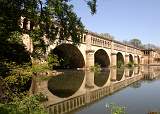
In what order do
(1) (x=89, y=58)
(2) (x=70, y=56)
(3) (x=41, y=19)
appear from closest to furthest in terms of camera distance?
(3) (x=41, y=19), (2) (x=70, y=56), (1) (x=89, y=58)

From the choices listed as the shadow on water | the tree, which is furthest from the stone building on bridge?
the tree

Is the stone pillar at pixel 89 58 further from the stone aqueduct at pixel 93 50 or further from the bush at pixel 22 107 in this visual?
the bush at pixel 22 107

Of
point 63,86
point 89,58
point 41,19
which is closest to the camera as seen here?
point 41,19

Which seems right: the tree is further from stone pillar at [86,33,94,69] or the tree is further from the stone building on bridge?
stone pillar at [86,33,94,69]

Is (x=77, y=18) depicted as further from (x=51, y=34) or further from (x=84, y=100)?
(x=84, y=100)

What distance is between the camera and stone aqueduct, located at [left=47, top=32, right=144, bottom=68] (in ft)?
207

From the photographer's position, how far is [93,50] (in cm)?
6994

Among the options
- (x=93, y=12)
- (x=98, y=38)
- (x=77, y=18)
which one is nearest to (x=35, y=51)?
(x=77, y=18)

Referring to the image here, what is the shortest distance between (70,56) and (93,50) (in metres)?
5.96

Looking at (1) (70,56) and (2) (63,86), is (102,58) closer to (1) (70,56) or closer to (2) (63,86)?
(1) (70,56)

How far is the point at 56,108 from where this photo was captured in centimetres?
2153

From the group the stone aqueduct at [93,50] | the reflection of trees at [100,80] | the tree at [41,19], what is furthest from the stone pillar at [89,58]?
the tree at [41,19]

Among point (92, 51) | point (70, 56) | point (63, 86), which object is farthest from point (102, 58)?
point (63, 86)

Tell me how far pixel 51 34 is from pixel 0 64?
3250mm
